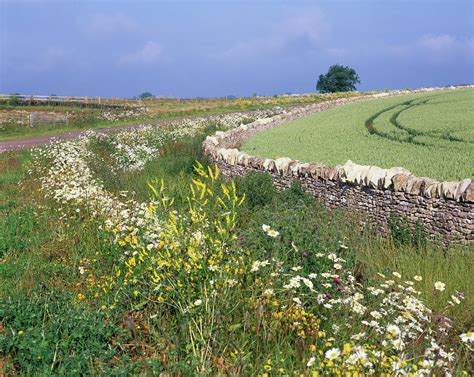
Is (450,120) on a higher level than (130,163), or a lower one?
higher

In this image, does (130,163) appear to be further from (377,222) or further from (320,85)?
(320,85)

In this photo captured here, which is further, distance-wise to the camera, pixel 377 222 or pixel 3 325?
pixel 377 222

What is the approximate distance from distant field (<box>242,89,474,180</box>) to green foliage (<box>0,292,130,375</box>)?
6.98m

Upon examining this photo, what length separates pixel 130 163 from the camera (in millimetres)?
15828

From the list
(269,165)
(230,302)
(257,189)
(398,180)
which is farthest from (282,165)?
(230,302)

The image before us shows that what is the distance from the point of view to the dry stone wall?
737 centimetres

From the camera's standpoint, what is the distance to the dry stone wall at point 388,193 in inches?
290

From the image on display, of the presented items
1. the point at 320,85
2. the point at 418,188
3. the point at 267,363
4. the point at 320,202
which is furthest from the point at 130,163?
the point at 320,85

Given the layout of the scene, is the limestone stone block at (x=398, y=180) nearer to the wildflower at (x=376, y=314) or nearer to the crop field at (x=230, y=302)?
the crop field at (x=230, y=302)

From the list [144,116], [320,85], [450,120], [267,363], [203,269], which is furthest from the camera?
[320,85]

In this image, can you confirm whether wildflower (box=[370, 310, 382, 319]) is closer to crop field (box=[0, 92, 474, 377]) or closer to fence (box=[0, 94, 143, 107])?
crop field (box=[0, 92, 474, 377])

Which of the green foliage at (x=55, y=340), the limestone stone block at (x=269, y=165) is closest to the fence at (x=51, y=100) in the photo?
the limestone stone block at (x=269, y=165)

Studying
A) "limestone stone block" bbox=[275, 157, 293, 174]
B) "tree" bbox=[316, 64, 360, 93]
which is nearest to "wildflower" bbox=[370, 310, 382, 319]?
"limestone stone block" bbox=[275, 157, 293, 174]

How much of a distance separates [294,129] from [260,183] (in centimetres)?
1083
